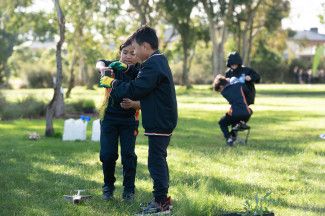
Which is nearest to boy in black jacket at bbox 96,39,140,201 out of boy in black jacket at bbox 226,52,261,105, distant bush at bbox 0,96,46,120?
boy in black jacket at bbox 226,52,261,105

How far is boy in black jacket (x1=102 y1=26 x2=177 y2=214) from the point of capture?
19.7 feet

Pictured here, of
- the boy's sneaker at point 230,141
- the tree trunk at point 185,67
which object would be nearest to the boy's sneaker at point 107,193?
the boy's sneaker at point 230,141

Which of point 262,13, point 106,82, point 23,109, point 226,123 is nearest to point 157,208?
point 106,82

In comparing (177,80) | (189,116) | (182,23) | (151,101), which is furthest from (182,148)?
(177,80)

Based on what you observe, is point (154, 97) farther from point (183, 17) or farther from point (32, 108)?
point (183, 17)

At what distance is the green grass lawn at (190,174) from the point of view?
6.43 m

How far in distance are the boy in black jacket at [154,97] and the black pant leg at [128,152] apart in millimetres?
696

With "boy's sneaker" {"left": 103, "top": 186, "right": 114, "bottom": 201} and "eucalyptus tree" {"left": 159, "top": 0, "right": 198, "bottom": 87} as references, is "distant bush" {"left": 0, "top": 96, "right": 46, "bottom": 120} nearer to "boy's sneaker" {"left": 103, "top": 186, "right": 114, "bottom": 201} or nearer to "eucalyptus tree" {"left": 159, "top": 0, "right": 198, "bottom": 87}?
"boy's sneaker" {"left": 103, "top": 186, "right": 114, "bottom": 201}

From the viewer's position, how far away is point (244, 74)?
12508 millimetres

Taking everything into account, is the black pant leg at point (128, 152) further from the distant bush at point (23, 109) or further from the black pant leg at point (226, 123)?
the distant bush at point (23, 109)

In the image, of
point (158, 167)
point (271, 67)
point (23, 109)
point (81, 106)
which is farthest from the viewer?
point (271, 67)

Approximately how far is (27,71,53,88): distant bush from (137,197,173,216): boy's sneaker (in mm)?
54403

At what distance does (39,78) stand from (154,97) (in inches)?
2157

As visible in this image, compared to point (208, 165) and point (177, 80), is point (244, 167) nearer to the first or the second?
point (208, 165)
